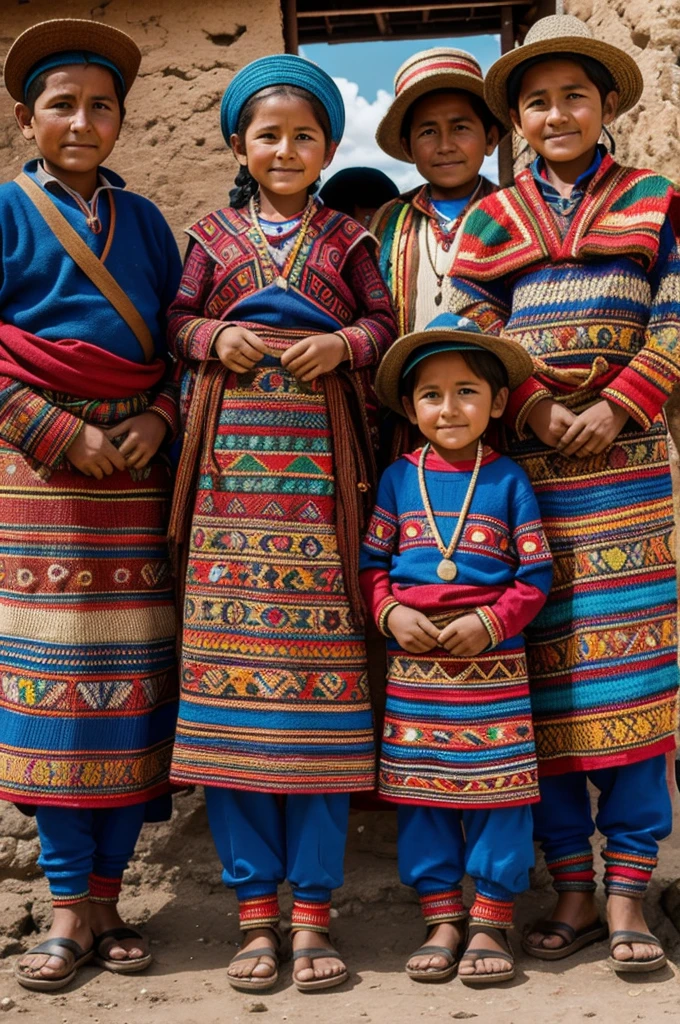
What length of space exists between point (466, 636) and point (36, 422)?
124 cm

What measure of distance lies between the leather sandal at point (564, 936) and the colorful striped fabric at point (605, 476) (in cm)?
46

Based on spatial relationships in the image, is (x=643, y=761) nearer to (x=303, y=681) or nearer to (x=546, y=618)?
(x=546, y=618)

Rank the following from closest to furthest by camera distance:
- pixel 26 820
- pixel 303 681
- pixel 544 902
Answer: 1. pixel 303 681
2. pixel 544 902
3. pixel 26 820

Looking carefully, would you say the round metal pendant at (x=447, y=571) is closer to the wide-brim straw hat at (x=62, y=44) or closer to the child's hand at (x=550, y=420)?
the child's hand at (x=550, y=420)

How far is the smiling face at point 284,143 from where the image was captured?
3.30 m

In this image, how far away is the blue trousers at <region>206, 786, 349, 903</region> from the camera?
3.28m

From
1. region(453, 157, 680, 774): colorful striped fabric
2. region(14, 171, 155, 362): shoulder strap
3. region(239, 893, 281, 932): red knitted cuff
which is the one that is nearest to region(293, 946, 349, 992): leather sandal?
region(239, 893, 281, 932): red knitted cuff

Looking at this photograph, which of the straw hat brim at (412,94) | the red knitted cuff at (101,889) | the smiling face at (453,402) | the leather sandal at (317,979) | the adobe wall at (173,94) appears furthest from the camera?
the adobe wall at (173,94)

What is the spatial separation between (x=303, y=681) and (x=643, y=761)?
94cm

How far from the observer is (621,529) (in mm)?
3277

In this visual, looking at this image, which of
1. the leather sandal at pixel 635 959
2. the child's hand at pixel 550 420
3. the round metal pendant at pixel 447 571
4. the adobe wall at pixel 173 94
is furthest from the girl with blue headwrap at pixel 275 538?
the adobe wall at pixel 173 94

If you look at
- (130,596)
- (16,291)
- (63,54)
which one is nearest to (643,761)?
(130,596)

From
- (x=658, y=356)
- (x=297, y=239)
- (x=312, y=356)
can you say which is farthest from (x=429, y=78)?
(x=658, y=356)

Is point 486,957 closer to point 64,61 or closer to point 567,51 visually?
point 567,51
